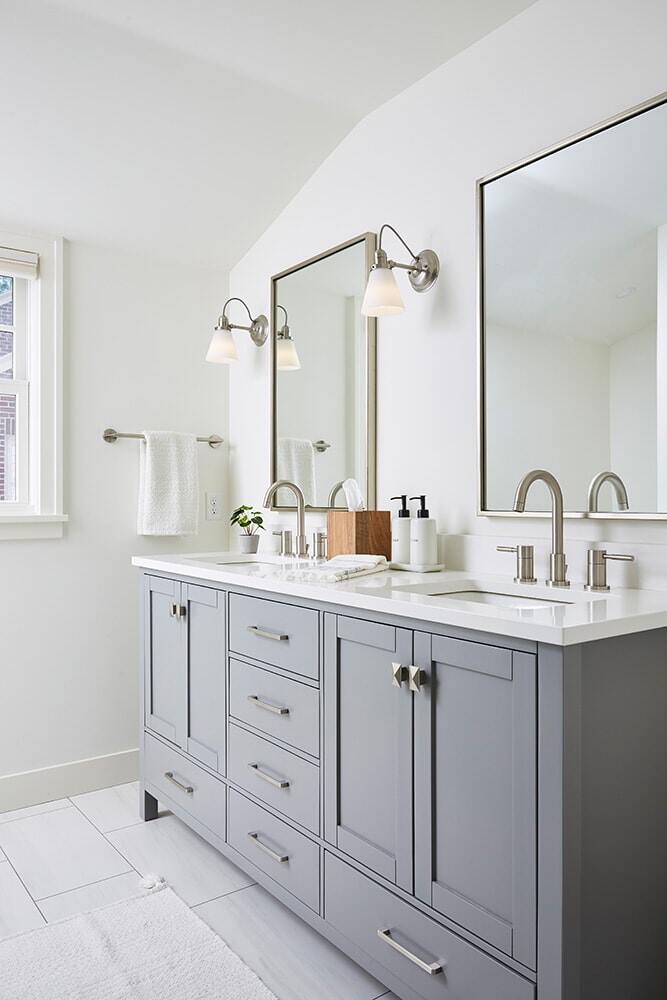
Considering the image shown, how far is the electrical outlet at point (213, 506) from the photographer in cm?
324

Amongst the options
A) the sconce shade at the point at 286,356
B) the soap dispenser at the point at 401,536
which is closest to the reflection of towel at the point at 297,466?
the sconce shade at the point at 286,356

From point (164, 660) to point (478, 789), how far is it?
4.71ft

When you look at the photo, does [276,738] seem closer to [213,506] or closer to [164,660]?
[164,660]

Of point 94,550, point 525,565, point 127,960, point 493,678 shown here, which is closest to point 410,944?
point 493,678

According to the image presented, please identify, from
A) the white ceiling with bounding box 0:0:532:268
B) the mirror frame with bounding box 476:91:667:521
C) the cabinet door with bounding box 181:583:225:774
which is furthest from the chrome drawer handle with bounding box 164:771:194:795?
the white ceiling with bounding box 0:0:532:268

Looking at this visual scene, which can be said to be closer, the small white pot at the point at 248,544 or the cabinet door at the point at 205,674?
the cabinet door at the point at 205,674

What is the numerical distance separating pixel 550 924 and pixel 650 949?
1.05ft

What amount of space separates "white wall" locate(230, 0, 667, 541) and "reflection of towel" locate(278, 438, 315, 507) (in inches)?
14.5

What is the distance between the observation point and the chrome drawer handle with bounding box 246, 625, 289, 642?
1.94m

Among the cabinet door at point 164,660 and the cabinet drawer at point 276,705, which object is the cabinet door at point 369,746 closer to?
the cabinet drawer at point 276,705

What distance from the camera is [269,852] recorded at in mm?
1971

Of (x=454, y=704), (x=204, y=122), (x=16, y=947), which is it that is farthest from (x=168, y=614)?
(x=204, y=122)

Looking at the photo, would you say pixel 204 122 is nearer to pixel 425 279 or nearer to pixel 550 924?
pixel 425 279

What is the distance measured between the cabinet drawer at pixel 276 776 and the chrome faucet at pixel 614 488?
912 millimetres
